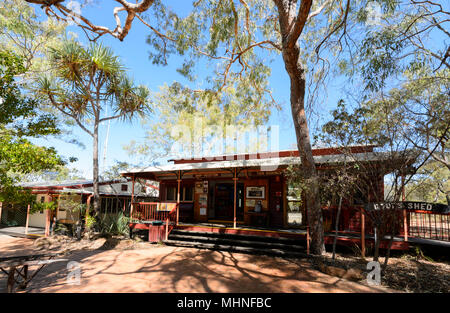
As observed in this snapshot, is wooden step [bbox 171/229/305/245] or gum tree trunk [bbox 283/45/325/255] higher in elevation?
gum tree trunk [bbox 283/45/325/255]

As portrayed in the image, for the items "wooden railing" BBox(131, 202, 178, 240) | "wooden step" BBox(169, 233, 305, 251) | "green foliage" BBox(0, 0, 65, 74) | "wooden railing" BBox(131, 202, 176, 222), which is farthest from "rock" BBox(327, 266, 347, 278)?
"green foliage" BBox(0, 0, 65, 74)

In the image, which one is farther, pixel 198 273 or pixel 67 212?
pixel 67 212

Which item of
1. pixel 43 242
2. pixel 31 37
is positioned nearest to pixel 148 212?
pixel 43 242

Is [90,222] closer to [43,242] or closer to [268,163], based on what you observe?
[43,242]

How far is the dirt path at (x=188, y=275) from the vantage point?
5.24 m

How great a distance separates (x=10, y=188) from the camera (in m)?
5.03

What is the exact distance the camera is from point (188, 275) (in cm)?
616

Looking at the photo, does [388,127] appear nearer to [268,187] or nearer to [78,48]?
[268,187]

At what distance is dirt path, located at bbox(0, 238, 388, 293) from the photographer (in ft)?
17.2

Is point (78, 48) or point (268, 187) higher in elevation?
point (78, 48)

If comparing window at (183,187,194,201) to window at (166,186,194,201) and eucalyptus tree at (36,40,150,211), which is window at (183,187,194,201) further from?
eucalyptus tree at (36,40,150,211)
